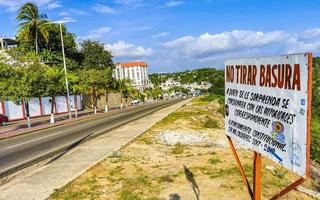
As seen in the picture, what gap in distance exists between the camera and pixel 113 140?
16.5 metres

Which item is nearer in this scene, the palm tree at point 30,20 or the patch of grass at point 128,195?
the patch of grass at point 128,195

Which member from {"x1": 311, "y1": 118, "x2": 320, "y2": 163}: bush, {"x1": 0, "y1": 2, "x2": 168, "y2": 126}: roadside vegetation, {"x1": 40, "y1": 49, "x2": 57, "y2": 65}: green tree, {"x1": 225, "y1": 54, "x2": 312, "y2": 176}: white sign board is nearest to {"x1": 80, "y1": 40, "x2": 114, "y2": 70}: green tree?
{"x1": 0, "y1": 2, "x2": 168, "y2": 126}: roadside vegetation

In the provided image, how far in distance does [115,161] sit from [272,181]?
16.4 ft

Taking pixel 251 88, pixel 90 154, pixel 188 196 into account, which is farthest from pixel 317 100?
pixel 251 88

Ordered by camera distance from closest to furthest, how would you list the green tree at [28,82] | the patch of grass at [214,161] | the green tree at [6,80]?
the patch of grass at [214,161] → the green tree at [6,80] → the green tree at [28,82]

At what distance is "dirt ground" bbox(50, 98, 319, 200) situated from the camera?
7914 mm

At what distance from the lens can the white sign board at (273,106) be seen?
3260mm

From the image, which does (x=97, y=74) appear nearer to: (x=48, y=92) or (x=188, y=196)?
(x=48, y=92)

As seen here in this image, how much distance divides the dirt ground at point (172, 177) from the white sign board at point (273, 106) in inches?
135

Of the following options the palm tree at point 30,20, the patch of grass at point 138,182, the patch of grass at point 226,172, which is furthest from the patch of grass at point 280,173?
the palm tree at point 30,20

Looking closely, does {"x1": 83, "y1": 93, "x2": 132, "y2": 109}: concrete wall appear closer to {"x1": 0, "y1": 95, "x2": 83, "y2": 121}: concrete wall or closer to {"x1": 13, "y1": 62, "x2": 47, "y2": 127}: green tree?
{"x1": 0, "y1": 95, "x2": 83, "y2": 121}: concrete wall

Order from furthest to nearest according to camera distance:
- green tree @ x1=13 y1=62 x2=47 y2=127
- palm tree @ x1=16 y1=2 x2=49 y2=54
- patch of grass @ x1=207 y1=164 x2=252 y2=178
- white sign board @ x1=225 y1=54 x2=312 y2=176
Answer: palm tree @ x1=16 y1=2 x2=49 y2=54 < green tree @ x1=13 y1=62 x2=47 y2=127 < patch of grass @ x1=207 y1=164 x2=252 y2=178 < white sign board @ x1=225 y1=54 x2=312 y2=176

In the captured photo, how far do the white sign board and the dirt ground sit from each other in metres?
3.44

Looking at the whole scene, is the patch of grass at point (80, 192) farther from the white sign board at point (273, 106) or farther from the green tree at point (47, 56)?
the green tree at point (47, 56)
